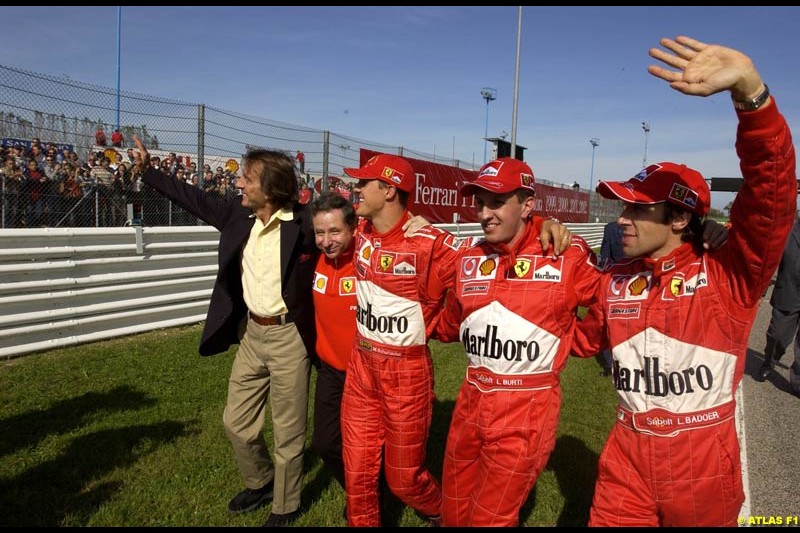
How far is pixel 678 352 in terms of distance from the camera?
2.29 m

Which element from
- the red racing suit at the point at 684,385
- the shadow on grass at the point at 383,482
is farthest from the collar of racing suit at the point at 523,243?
the shadow on grass at the point at 383,482

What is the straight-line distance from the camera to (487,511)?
8.53 feet

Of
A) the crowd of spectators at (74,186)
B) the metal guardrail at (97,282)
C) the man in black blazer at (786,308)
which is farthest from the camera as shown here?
the man in black blazer at (786,308)

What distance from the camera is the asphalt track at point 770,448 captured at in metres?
3.84

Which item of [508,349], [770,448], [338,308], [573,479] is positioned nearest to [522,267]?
[508,349]

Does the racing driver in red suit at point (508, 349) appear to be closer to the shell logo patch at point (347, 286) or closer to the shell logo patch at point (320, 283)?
the shell logo patch at point (347, 286)

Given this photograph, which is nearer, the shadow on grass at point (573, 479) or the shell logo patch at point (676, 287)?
the shell logo patch at point (676, 287)

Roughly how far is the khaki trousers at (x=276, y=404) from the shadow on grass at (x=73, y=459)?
0.96 m

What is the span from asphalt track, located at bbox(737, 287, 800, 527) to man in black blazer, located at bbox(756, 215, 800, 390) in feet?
1.02

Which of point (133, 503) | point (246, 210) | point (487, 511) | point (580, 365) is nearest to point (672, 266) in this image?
point (487, 511)

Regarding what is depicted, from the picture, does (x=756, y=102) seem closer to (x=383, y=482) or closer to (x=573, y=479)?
(x=383, y=482)

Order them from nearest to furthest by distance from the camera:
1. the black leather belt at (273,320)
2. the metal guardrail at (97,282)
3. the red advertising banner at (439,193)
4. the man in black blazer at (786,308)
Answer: the black leather belt at (273,320)
the metal guardrail at (97,282)
the man in black blazer at (786,308)
the red advertising banner at (439,193)

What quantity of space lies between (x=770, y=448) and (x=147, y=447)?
204 inches

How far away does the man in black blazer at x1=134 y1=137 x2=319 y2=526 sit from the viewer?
11.6 feet
